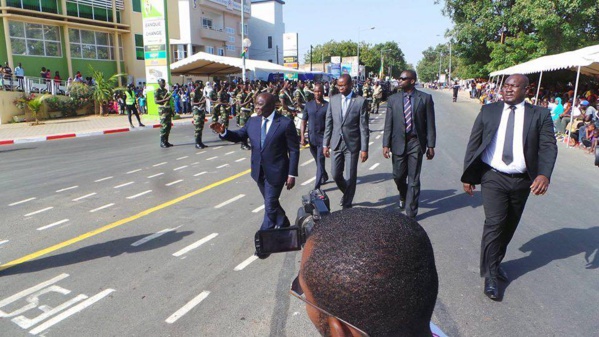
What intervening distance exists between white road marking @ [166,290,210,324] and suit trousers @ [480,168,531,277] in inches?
97.3

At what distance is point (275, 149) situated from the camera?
4.45m

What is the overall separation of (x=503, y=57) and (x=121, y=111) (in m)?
23.2

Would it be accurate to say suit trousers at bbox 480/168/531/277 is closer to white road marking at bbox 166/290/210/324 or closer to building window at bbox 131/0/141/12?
white road marking at bbox 166/290/210/324

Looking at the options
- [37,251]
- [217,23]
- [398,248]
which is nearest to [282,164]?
[37,251]

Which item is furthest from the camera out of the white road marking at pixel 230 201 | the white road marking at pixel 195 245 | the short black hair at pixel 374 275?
the white road marking at pixel 230 201

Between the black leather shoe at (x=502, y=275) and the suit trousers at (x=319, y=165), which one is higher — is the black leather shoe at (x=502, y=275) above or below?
below

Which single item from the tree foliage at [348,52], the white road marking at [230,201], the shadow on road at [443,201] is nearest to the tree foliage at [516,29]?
the shadow on road at [443,201]

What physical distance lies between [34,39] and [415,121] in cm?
2539

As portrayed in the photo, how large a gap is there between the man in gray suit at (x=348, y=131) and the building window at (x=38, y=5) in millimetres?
23324

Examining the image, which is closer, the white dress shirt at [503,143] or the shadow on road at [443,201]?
the white dress shirt at [503,143]

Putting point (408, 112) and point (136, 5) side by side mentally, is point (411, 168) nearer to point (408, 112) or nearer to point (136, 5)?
point (408, 112)

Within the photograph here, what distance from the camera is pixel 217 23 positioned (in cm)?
4300

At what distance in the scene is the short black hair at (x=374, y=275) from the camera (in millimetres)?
1049

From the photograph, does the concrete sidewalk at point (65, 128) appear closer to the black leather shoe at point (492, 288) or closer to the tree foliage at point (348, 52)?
the black leather shoe at point (492, 288)
